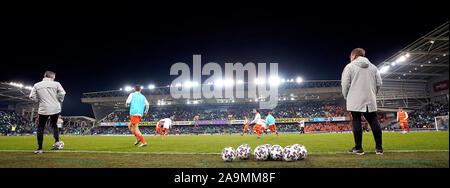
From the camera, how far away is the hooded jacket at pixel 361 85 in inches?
146

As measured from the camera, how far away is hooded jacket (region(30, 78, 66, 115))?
16.8 ft

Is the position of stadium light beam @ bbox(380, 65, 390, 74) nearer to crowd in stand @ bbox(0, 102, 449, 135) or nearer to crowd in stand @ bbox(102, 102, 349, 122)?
crowd in stand @ bbox(0, 102, 449, 135)

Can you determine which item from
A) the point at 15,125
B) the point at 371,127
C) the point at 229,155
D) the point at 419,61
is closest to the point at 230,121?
the point at 419,61

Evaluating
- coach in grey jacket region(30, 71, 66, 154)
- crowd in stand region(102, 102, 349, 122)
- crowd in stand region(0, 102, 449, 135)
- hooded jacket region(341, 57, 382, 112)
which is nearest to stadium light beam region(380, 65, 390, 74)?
crowd in stand region(0, 102, 449, 135)

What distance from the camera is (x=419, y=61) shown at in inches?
961

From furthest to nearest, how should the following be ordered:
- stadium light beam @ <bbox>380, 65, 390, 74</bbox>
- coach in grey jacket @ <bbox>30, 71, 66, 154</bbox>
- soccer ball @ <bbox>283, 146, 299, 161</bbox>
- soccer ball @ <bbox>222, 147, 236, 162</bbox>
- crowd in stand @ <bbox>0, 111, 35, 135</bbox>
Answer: crowd in stand @ <bbox>0, 111, 35, 135</bbox>
stadium light beam @ <bbox>380, 65, 390, 74</bbox>
coach in grey jacket @ <bbox>30, 71, 66, 154</bbox>
soccer ball @ <bbox>222, 147, 236, 162</bbox>
soccer ball @ <bbox>283, 146, 299, 161</bbox>

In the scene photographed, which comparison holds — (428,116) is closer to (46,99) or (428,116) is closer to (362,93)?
(362,93)

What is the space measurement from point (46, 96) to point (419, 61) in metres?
32.7

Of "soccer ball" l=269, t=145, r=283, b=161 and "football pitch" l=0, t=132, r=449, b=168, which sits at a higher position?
"soccer ball" l=269, t=145, r=283, b=161

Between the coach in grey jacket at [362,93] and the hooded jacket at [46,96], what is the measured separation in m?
6.47

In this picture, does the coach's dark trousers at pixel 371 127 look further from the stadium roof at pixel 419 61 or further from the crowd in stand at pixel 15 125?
the crowd in stand at pixel 15 125

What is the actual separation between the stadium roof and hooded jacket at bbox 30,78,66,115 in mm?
21226

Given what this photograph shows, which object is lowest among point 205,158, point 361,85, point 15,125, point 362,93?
point 15,125
